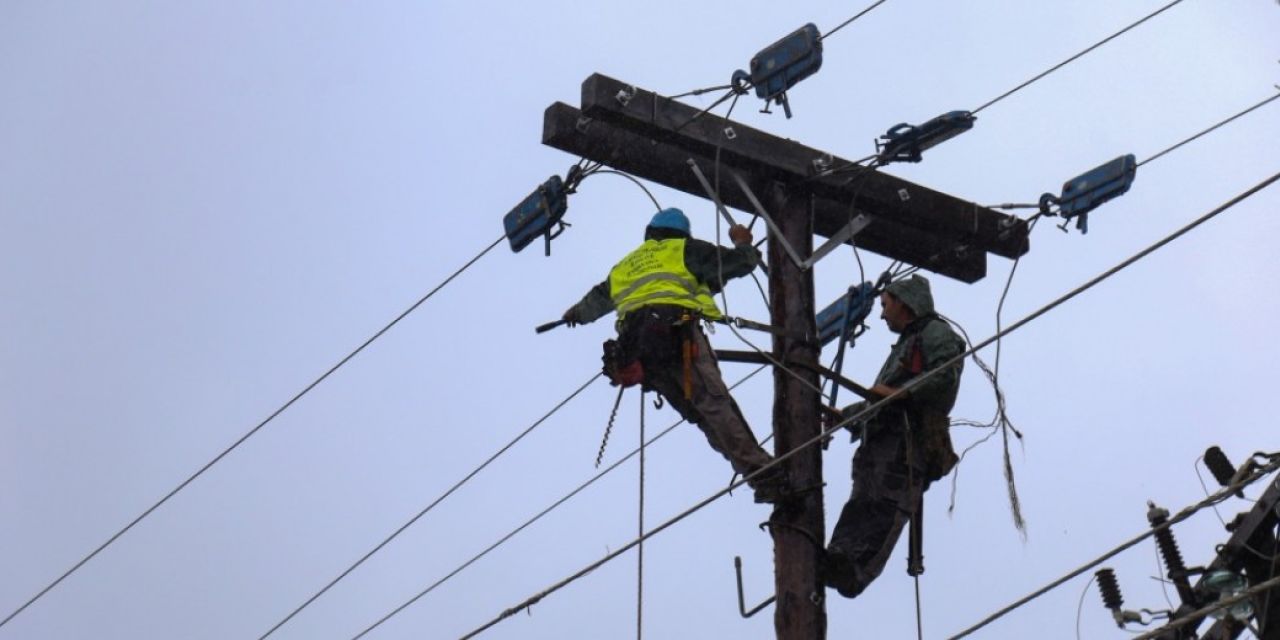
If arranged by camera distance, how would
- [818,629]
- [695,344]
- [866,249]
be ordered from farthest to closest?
[866,249] → [695,344] → [818,629]

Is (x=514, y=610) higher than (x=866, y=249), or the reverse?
(x=866, y=249)

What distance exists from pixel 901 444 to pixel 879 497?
0.30 meters

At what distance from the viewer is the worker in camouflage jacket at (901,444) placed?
34.5ft

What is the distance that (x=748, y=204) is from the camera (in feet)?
36.1

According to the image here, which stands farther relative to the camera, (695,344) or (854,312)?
(854,312)

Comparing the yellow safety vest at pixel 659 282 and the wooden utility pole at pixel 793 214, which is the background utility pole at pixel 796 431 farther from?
the yellow safety vest at pixel 659 282

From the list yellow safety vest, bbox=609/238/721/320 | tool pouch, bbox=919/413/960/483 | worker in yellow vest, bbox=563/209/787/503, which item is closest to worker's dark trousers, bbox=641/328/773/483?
worker in yellow vest, bbox=563/209/787/503

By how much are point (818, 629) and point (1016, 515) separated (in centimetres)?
172

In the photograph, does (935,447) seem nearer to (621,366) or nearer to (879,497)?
(879,497)

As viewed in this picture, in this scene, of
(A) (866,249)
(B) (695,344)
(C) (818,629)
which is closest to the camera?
(C) (818,629)

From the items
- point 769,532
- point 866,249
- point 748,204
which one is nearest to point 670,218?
point 748,204

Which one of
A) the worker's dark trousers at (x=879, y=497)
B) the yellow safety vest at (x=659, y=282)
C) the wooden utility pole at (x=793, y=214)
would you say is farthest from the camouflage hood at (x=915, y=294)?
the yellow safety vest at (x=659, y=282)

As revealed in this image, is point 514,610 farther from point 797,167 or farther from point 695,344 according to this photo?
point 797,167

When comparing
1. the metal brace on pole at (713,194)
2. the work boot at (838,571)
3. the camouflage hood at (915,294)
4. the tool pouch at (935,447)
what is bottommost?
the work boot at (838,571)
